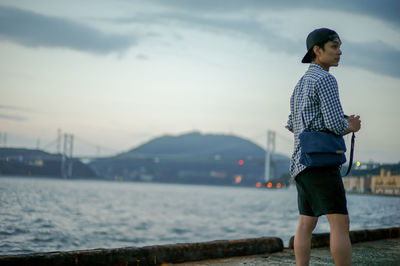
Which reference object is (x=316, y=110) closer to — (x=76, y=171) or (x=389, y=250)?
(x=389, y=250)

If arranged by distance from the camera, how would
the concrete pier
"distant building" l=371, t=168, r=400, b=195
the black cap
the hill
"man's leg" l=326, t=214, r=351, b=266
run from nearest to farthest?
"man's leg" l=326, t=214, r=351, b=266 < the black cap < the concrete pier < "distant building" l=371, t=168, r=400, b=195 < the hill

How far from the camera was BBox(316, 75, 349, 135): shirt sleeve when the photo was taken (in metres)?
1.59

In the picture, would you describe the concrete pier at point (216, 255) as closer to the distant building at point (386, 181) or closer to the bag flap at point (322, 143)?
the bag flap at point (322, 143)

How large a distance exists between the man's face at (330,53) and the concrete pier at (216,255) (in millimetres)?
1162

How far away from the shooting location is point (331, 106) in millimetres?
1604

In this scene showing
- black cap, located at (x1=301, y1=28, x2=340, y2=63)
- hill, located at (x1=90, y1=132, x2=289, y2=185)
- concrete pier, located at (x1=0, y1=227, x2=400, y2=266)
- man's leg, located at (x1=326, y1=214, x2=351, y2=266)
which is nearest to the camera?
man's leg, located at (x1=326, y1=214, x2=351, y2=266)

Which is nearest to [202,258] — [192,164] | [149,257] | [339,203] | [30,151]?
[149,257]

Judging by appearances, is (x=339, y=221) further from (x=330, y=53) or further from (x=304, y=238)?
(x=330, y=53)

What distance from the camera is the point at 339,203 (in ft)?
5.19

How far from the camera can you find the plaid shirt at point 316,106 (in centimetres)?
160

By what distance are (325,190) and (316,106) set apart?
320 millimetres

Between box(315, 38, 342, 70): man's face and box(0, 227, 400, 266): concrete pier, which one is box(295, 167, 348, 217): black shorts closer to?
box(315, 38, 342, 70): man's face

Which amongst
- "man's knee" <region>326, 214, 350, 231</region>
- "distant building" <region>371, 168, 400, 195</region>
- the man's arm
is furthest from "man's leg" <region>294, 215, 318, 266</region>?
"distant building" <region>371, 168, 400, 195</region>

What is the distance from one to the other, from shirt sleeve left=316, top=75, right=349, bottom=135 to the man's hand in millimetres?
33
